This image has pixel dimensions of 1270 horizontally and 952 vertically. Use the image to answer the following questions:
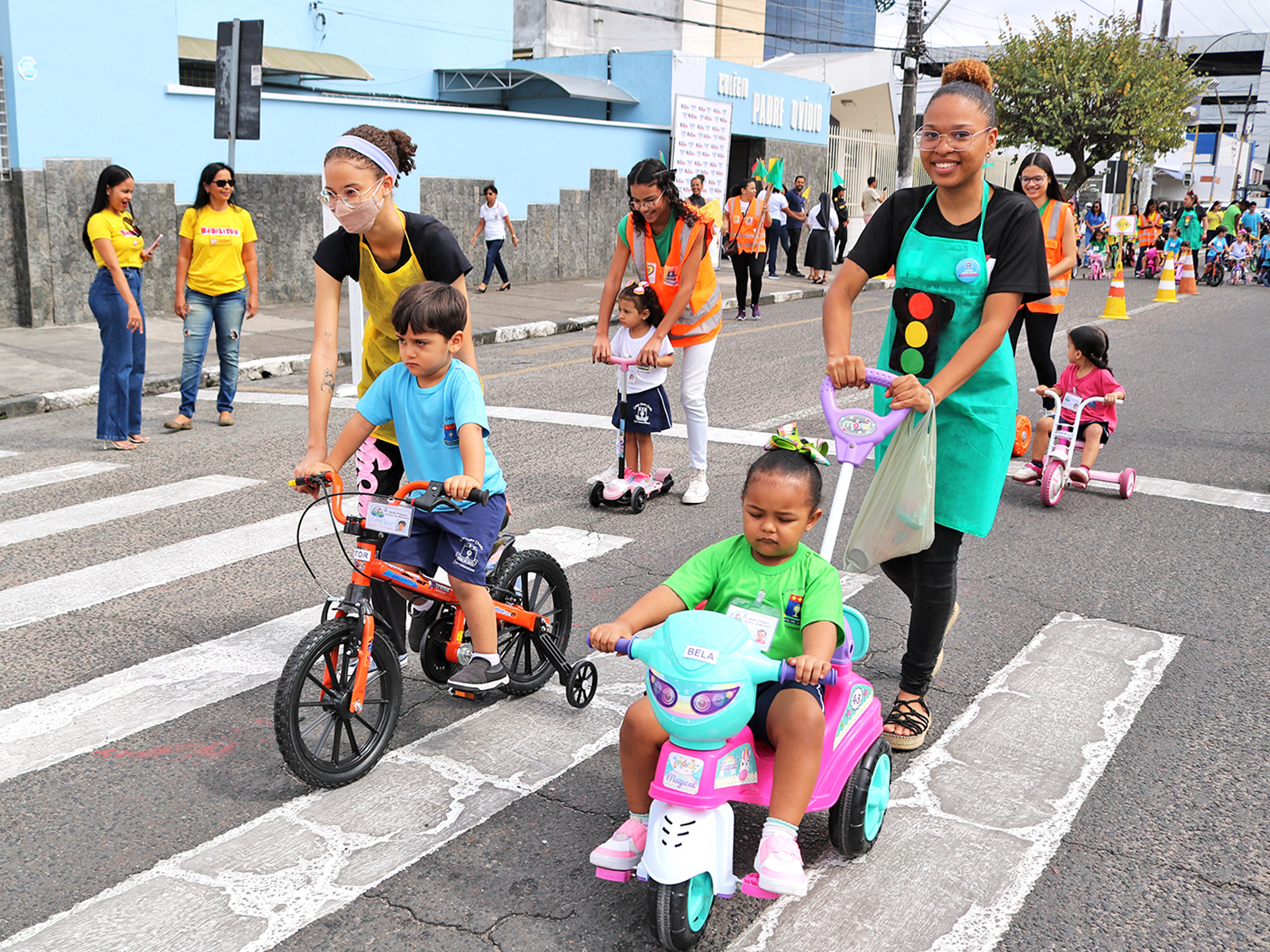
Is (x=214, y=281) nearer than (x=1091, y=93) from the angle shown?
Yes

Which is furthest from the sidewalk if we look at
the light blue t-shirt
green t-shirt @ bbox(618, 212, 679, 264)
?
the light blue t-shirt

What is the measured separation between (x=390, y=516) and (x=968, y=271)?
1957 millimetres

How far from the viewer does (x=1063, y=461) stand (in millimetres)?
7285

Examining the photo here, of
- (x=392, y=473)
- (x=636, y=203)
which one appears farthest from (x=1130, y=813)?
(x=636, y=203)

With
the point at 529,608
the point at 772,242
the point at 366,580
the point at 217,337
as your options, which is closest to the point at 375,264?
the point at 366,580

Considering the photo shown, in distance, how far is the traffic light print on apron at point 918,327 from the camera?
12.5 feet

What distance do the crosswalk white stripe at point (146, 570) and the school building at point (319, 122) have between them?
8.44 meters

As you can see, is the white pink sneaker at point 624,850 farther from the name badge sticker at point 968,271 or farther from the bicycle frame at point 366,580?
the name badge sticker at point 968,271

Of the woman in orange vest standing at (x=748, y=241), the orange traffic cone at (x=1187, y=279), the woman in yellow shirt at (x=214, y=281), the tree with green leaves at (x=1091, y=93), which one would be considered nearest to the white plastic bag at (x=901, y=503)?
the woman in yellow shirt at (x=214, y=281)

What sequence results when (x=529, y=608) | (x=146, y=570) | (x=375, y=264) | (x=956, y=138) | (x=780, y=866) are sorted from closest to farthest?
(x=780, y=866), (x=956, y=138), (x=375, y=264), (x=529, y=608), (x=146, y=570)

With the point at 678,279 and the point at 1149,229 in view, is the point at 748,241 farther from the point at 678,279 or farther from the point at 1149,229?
the point at 1149,229

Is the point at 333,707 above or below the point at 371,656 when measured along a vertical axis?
below

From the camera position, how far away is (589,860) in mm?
3264

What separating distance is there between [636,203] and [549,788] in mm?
3800
